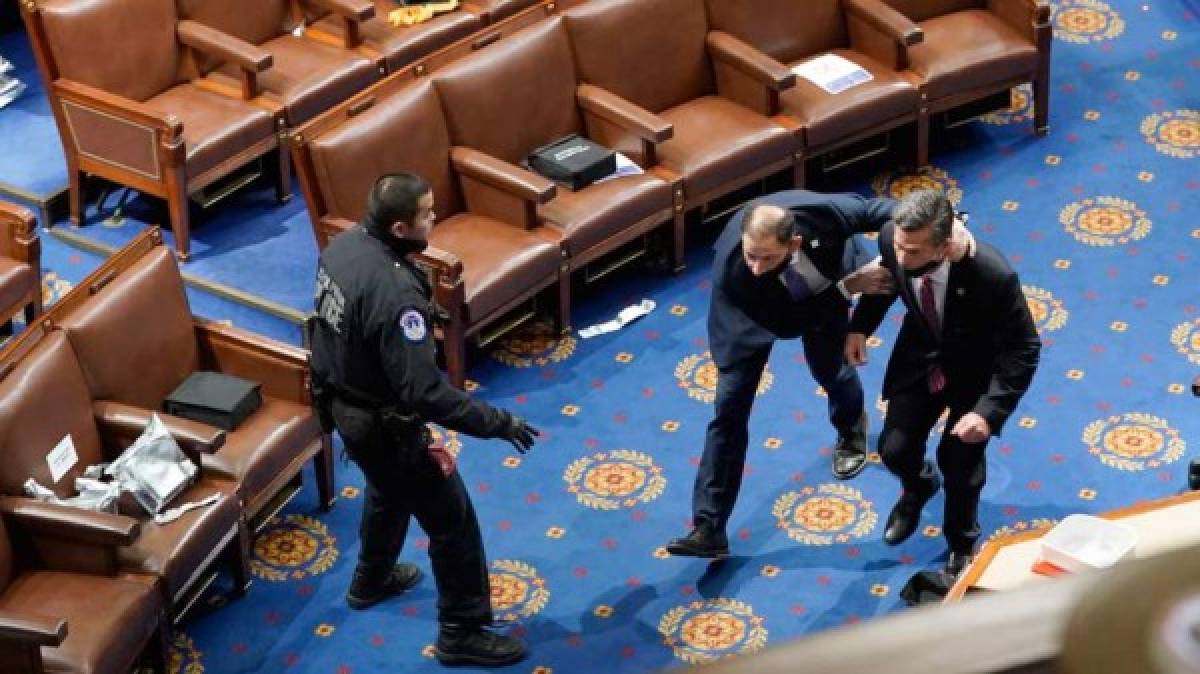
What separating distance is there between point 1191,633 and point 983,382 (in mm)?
5012

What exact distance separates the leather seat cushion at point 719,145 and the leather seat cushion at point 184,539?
2.44m

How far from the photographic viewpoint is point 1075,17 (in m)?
8.94

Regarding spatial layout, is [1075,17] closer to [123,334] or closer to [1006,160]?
[1006,160]

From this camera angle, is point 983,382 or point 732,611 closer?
point 983,382

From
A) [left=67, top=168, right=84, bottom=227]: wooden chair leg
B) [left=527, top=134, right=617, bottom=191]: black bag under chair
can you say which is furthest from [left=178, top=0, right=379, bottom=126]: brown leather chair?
[left=527, top=134, right=617, bottom=191]: black bag under chair

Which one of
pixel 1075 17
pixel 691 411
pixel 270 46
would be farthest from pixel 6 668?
pixel 1075 17

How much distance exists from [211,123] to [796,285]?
3.09 metres

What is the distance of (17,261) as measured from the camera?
6.55 metres

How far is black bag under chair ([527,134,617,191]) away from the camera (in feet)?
22.7

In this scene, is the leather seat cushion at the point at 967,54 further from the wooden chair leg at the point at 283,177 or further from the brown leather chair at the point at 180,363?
the brown leather chair at the point at 180,363

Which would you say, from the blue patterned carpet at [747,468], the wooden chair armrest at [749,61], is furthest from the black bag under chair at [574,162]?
the wooden chair armrest at [749,61]

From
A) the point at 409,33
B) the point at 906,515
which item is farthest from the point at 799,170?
the point at 906,515

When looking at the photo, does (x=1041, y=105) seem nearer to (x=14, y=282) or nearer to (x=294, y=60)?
(x=294, y=60)

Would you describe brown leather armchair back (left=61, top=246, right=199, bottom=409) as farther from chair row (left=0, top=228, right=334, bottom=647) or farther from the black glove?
the black glove
